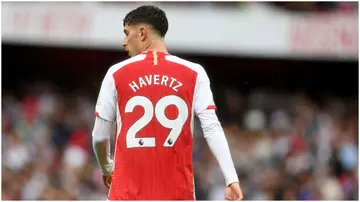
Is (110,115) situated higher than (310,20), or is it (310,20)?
(310,20)

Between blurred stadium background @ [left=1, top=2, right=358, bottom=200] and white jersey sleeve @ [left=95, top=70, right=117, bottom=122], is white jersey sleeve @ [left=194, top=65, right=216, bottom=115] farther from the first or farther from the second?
blurred stadium background @ [left=1, top=2, right=358, bottom=200]

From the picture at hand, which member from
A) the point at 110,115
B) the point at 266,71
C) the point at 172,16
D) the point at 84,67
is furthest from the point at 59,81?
the point at 110,115

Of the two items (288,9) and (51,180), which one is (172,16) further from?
(51,180)

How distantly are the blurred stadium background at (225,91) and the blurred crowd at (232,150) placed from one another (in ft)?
0.06

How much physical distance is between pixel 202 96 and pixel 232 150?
8002 millimetres

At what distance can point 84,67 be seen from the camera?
16.4m

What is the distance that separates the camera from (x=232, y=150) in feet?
41.2

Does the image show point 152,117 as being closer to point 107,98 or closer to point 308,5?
point 107,98

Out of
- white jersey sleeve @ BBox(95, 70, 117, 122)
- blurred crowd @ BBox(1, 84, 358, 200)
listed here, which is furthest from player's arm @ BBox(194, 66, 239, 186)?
blurred crowd @ BBox(1, 84, 358, 200)

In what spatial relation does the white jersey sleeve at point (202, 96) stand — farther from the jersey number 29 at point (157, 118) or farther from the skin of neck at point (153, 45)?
the skin of neck at point (153, 45)

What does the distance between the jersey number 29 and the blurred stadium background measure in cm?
661

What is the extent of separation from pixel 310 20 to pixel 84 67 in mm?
3967

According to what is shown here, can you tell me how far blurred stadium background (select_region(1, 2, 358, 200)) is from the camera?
1205cm

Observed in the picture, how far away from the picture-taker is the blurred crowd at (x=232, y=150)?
1166cm
